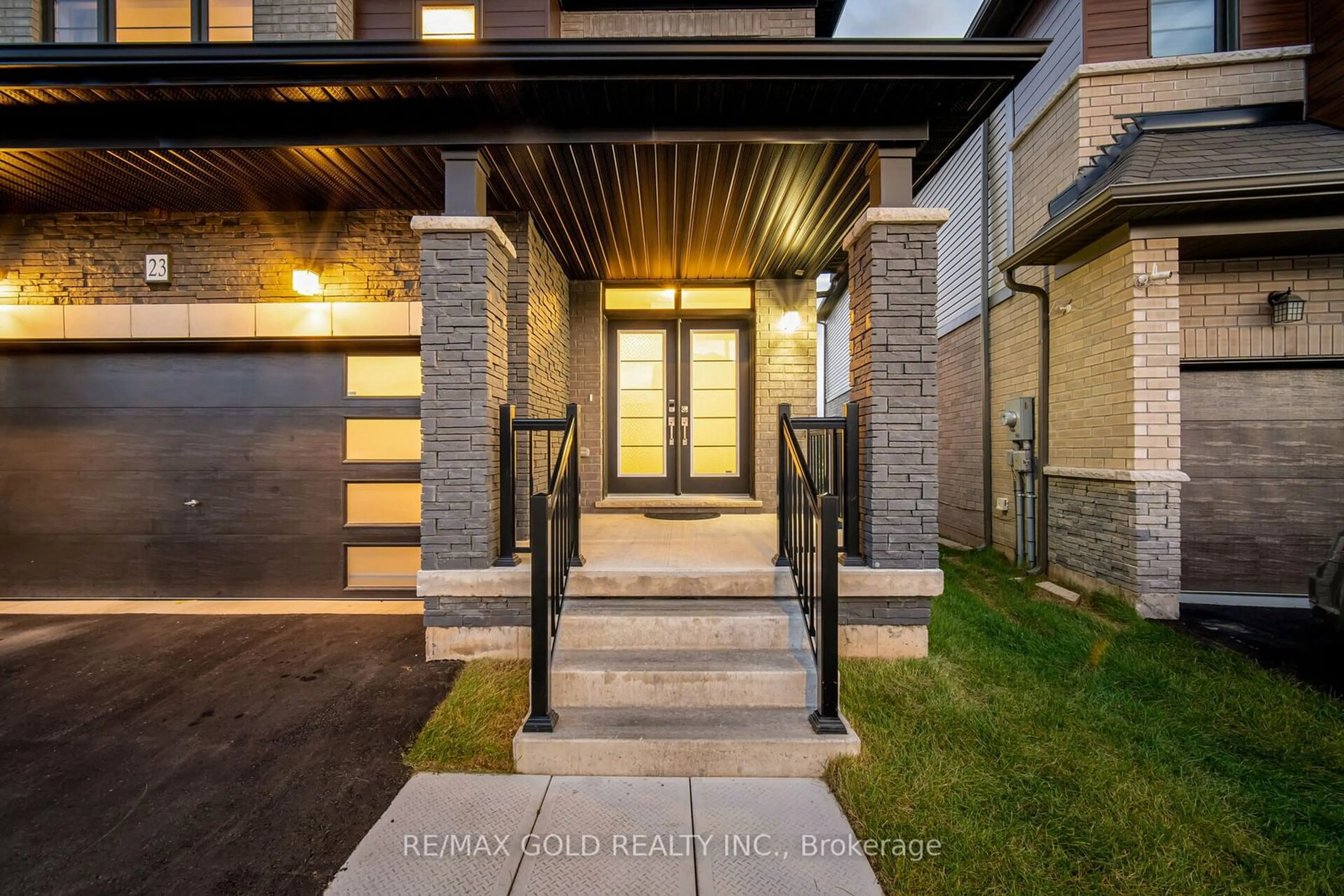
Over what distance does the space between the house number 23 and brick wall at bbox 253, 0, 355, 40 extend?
6.30ft

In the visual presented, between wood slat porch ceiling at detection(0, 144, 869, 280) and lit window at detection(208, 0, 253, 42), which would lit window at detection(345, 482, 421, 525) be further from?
lit window at detection(208, 0, 253, 42)

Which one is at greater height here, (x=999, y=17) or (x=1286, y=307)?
(x=999, y=17)

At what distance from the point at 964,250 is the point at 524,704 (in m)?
7.43

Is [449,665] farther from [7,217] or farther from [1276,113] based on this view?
[1276,113]

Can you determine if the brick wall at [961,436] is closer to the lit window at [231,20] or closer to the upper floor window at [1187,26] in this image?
the upper floor window at [1187,26]

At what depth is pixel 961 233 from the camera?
669cm

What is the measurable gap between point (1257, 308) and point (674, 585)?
17.2ft

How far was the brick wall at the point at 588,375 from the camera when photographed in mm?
5215

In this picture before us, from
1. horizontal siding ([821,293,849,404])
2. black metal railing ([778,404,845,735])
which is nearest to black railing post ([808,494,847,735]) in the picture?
black metal railing ([778,404,845,735])

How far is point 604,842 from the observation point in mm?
1728

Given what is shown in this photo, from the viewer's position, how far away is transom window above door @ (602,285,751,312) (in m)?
5.43

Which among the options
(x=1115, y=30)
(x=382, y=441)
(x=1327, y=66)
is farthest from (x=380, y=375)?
(x=1327, y=66)

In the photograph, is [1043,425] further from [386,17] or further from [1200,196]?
[386,17]

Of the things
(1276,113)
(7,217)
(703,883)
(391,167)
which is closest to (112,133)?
(391,167)
